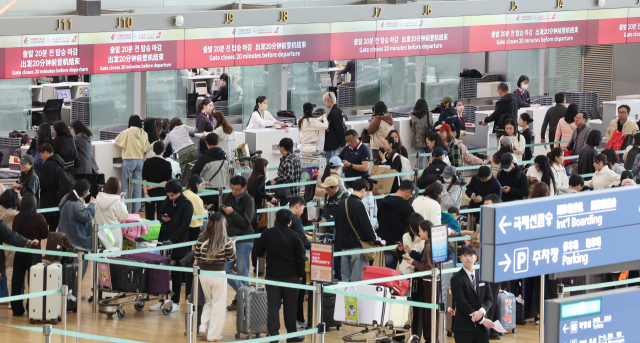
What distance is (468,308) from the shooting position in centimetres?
805

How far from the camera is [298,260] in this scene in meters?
8.89

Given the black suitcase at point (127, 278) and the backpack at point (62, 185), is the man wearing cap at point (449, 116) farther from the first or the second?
the black suitcase at point (127, 278)

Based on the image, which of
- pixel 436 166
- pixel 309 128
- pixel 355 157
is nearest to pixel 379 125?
pixel 309 128

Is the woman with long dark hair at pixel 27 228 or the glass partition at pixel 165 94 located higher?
the glass partition at pixel 165 94

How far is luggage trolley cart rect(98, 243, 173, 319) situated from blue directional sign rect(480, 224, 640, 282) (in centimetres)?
466

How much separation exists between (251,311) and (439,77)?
9.64 meters

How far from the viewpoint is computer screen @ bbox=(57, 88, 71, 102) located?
1898 cm

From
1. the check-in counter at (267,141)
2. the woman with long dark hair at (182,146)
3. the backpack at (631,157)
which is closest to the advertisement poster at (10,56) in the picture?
the woman with long dark hair at (182,146)

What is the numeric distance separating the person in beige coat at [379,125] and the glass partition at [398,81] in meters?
3.00

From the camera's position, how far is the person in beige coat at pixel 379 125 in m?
14.3

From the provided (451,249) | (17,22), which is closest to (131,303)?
(451,249)

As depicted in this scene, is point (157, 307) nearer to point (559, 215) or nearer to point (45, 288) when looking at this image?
point (45, 288)

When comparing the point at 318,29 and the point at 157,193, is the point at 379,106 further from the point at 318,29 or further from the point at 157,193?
the point at 157,193

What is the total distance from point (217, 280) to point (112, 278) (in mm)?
1482
